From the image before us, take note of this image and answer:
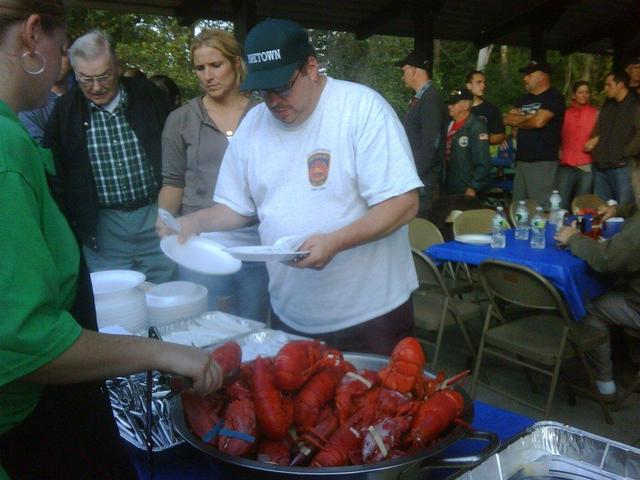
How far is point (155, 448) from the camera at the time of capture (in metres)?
1.38

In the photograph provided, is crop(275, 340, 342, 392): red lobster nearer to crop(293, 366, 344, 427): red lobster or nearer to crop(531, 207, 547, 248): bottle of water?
crop(293, 366, 344, 427): red lobster

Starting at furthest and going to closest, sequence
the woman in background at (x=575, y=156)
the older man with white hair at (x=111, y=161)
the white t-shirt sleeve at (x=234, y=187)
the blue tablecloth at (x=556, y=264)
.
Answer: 1. the woman in background at (x=575, y=156)
2. the blue tablecloth at (x=556, y=264)
3. the older man with white hair at (x=111, y=161)
4. the white t-shirt sleeve at (x=234, y=187)

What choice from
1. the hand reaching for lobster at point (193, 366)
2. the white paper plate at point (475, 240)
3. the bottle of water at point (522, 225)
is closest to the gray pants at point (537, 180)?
the bottle of water at point (522, 225)

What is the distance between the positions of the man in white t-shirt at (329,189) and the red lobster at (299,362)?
1.13 ft

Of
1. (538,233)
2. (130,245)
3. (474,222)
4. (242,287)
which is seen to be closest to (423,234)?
(474,222)

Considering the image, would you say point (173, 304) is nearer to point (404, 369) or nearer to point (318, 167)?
point (318, 167)

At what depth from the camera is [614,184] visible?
6.93 m

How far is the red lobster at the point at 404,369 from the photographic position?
1.37 meters

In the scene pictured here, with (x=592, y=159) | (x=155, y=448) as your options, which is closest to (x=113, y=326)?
(x=155, y=448)

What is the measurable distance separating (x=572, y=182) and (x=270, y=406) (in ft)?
22.5

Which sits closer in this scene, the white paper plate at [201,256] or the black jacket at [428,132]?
the white paper plate at [201,256]

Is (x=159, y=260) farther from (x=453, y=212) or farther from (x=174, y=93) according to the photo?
(x=453, y=212)

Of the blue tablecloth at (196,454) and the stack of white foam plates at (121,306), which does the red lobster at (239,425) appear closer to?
the blue tablecloth at (196,454)

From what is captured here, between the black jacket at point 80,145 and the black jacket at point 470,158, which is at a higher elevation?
the black jacket at point 80,145
